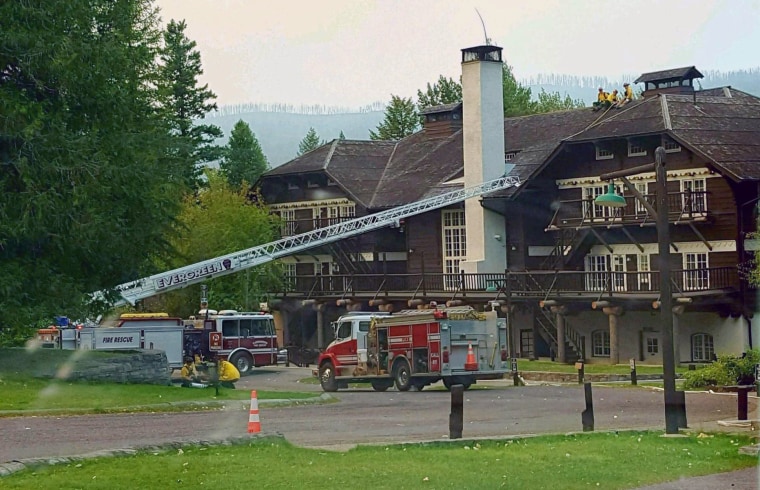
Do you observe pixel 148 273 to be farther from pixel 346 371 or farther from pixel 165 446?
pixel 165 446

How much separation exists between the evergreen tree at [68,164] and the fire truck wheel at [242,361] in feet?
47.0

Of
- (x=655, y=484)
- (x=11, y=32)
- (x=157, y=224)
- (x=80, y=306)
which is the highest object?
(x=11, y=32)

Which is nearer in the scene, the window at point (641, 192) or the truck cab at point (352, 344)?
the truck cab at point (352, 344)

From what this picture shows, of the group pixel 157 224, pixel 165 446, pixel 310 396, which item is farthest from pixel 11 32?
pixel 165 446

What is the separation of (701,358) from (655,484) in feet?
126

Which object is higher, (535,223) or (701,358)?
(535,223)

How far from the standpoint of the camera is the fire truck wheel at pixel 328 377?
40625mm

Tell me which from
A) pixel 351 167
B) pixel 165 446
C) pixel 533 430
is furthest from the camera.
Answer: pixel 351 167

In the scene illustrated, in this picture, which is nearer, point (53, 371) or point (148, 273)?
point (53, 371)

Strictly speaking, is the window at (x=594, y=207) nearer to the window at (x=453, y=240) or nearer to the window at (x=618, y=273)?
the window at (x=618, y=273)

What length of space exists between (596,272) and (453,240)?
12922 mm

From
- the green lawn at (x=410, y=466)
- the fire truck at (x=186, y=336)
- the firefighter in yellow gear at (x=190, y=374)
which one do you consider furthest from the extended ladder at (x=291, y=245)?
the green lawn at (x=410, y=466)

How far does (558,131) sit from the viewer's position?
64.9m

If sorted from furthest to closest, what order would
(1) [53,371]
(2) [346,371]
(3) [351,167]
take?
1. (3) [351,167]
2. (2) [346,371]
3. (1) [53,371]
